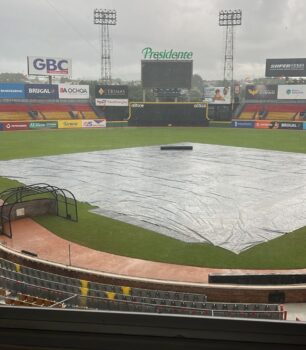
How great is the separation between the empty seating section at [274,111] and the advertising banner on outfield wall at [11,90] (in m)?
33.4

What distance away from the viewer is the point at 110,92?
5759 cm

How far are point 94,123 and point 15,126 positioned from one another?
1132 centimetres

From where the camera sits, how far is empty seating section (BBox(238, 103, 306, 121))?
181 ft

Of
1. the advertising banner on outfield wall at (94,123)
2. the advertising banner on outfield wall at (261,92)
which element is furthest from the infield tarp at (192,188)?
the advertising banner on outfield wall at (261,92)

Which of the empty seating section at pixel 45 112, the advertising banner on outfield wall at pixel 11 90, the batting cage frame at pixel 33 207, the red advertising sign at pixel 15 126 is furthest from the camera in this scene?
the advertising banner on outfield wall at pixel 11 90

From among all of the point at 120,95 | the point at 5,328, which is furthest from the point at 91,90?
the point at 5,328

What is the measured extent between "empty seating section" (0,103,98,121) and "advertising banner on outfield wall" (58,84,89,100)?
1410 millimetres

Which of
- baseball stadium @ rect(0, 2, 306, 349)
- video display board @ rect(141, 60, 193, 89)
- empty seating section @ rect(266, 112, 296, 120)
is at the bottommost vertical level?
baseball stadium @ rect(0, 2, 306, 349)

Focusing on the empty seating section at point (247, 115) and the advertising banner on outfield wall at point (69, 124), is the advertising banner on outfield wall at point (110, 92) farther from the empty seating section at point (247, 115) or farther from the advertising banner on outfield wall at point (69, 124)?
the empty seating section at point (247, 115)

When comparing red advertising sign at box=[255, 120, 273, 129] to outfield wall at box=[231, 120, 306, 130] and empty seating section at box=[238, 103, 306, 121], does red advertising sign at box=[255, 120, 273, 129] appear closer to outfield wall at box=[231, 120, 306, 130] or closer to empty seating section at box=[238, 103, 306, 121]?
outfield wall at box=[231, 120, 306, 130]

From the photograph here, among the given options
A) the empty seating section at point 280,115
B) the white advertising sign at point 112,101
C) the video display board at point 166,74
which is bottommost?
the empty seating section at point 280,115

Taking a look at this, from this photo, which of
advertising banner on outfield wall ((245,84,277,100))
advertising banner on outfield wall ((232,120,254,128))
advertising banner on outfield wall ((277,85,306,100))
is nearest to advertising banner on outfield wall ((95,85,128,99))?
advertising banner on outfield wall ((232,120,254,128))

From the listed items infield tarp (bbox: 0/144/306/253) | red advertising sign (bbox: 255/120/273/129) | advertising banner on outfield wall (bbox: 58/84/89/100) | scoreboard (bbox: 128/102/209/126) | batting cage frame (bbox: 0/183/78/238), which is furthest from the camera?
advertising banner on outfield wall (bbox: 58/84/89/100)

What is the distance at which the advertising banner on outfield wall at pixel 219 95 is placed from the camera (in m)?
57.2
